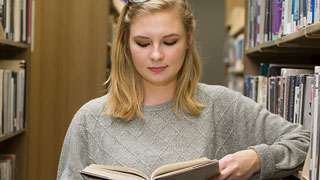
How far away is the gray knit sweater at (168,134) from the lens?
139 cm

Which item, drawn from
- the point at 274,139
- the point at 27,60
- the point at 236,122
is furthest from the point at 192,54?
the point at 27,60

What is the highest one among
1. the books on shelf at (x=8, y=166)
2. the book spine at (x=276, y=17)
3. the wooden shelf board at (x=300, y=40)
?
the book spine at (x=276, y=17)

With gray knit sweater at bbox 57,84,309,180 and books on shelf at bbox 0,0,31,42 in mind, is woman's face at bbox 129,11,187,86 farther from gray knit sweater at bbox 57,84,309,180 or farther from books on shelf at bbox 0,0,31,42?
books on shelf at bbox 0,0,31,42

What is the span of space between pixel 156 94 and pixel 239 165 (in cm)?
41

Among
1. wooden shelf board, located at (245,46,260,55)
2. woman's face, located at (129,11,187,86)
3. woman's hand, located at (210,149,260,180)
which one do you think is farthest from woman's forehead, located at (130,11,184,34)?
wooden shelf board, located at (245,46,260,55)

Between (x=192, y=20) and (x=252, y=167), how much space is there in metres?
0.56

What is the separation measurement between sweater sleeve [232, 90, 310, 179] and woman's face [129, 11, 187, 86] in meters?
0.27

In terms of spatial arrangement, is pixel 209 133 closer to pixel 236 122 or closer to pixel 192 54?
pixel 236 122

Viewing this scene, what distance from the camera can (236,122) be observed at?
58.1 inches

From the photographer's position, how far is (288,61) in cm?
214

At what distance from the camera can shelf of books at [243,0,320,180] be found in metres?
1.19

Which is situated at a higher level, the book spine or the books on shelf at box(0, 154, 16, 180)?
the book spine

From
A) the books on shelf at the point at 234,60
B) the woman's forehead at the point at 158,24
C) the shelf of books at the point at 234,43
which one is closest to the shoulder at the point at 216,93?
the woman's forehead at the point at 158,24

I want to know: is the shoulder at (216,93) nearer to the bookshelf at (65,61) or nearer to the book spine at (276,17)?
the book spine at (276,17)
